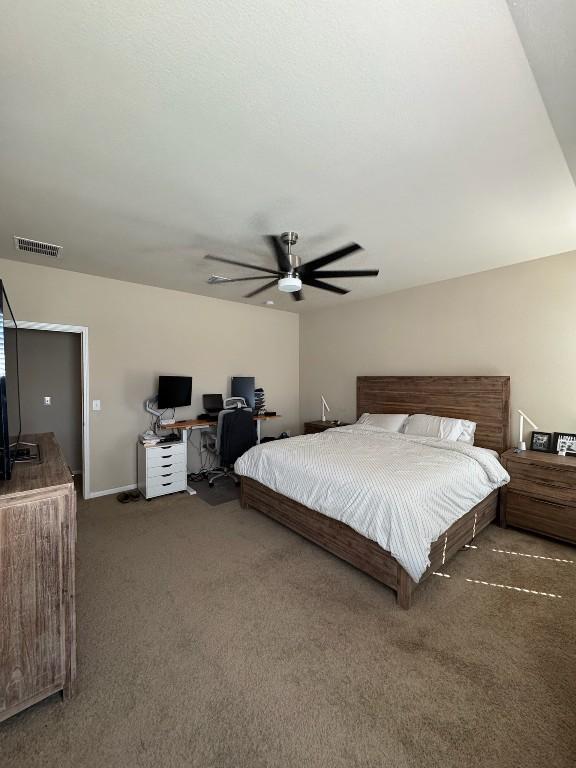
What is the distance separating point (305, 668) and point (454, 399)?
127 inches

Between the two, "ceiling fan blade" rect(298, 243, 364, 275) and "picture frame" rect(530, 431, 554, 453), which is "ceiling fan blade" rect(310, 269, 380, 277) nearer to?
"ceiling fan blade" rect(298, 243, 364, 275)

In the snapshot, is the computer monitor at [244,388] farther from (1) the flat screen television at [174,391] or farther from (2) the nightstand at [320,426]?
(2) the nightstand at [320,426]

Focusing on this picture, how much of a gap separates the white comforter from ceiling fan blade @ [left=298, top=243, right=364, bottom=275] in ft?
5.46

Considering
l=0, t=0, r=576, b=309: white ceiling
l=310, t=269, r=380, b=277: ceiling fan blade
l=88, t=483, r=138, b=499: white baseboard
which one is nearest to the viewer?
l=0, t=0, r=576, b=309: white ceiling

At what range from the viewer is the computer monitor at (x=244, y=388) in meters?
5.09

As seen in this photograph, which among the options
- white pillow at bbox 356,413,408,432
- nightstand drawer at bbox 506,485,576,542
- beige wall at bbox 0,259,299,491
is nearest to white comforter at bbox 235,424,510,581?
nightstand drawer at bbox 506,485,576,542

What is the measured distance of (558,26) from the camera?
3.73 ft

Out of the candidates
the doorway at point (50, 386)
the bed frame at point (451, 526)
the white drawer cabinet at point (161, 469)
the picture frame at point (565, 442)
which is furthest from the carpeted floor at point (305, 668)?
the doorway at point (50, 386)

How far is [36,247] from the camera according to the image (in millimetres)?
3078

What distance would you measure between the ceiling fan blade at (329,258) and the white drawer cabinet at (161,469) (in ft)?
8.57

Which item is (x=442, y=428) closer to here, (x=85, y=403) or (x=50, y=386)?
(x=85, y=403)

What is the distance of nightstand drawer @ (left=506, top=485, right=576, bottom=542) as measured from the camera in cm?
279

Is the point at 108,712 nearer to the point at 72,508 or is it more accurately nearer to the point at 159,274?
the point at 72,508

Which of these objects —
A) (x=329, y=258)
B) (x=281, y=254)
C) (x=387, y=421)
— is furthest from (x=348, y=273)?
(x=387, y=421)
